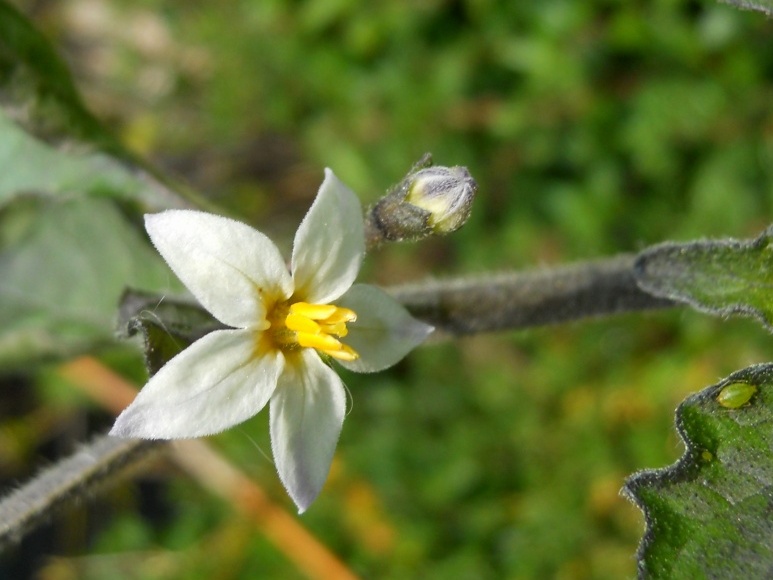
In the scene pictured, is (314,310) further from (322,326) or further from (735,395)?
(735,395)

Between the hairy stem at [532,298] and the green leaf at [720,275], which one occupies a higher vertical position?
the green leaf at [720,275]

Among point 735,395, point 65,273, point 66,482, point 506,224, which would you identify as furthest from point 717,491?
point 506,224

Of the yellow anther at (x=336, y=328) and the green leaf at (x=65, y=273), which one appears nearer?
the yellow anther at (x=336, y=328)

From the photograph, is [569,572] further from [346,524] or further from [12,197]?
[12,197]

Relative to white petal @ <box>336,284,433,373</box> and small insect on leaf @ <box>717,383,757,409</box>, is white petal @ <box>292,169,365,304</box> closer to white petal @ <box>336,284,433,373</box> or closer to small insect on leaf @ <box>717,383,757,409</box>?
white petal @ <box>336,284,433,373</box>

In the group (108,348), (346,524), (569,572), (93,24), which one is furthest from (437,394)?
(93,24)

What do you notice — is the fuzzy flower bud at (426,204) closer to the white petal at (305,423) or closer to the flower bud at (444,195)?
the flower bud at (444,195)

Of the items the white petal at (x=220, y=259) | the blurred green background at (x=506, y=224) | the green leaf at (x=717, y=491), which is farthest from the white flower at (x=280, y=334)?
the blurred green background at (x=506, y=224)
